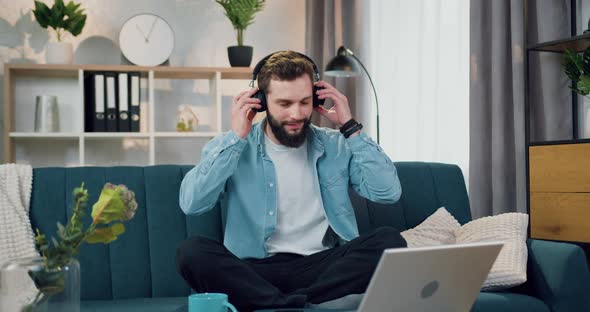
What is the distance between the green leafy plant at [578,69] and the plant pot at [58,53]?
2826 millimetres

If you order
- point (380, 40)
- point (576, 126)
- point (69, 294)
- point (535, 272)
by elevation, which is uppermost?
point (380, 40)

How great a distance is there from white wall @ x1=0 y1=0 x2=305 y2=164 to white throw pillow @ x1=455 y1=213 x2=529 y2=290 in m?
2.72

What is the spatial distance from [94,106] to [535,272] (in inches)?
113

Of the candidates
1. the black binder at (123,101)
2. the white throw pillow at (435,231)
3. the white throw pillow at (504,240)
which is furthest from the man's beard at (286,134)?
the black binder at (123,101)

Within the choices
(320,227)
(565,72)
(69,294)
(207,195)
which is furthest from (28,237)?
(565,72)

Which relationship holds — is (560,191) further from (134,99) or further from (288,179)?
(134,99)

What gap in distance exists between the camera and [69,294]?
4.13ft

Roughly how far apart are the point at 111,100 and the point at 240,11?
92cm

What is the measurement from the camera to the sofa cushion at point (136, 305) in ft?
7.60

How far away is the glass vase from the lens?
4.06 feet

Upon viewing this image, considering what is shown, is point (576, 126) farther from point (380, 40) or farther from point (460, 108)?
point (380, 40)

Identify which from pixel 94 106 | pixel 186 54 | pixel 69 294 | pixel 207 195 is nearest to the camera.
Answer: pixel 69 294

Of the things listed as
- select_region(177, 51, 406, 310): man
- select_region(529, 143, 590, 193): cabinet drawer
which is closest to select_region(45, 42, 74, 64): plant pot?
select_region(177, 51, 406, 310): man

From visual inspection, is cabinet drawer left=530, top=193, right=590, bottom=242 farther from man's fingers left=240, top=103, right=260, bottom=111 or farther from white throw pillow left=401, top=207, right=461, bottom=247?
man's fingers left=240, top=103, right=260, bottom=111
